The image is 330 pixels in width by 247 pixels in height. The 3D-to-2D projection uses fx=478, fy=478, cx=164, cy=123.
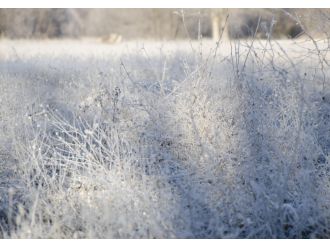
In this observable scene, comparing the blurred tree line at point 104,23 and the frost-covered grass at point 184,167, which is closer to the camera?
the frost-covered grass at point 184,167

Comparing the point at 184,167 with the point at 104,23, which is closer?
the point at 184,167

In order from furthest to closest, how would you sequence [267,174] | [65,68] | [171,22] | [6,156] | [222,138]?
1. [171,22]
2. [65,68]
3. [6,156]
4. [222,138]
5. [267,174]

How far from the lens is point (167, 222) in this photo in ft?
8.82

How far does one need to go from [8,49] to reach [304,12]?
723 centimetres

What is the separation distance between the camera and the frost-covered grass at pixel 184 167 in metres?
2.71

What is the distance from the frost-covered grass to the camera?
271 centimetres

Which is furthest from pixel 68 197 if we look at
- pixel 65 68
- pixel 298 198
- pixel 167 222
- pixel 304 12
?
pixel 65 68

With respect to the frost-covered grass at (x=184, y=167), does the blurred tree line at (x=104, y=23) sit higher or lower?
higher

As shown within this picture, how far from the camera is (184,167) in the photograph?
3.47 m

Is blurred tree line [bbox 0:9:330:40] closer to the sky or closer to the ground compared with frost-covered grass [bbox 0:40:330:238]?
closer to the sky

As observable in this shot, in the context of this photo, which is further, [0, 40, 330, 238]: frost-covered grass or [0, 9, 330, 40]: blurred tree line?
[0, 9, 330, 40]: blurred tree line

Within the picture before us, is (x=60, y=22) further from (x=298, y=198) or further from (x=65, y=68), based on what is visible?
(x=298, y=198)

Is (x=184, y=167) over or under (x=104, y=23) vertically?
under

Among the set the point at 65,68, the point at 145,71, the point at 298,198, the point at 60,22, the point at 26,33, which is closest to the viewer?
the point at 298,198
